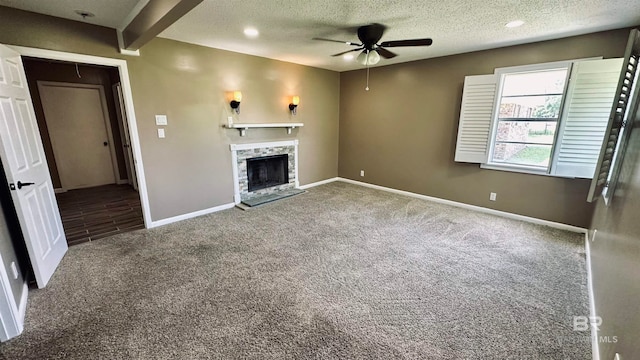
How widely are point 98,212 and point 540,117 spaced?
6.71 metres

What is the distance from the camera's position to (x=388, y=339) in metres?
1.75

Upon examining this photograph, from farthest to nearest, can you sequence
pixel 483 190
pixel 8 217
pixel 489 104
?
pixel 483 190 → pixel 489 104 → pixel 8 217

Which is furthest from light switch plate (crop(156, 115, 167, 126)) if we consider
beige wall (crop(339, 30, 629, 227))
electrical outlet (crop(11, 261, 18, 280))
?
beige wall (crop(339, 30, 629, 227))

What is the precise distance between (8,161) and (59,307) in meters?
1.22

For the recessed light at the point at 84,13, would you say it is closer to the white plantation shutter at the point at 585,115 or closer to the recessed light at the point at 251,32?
the recessed light at the point at 251,32

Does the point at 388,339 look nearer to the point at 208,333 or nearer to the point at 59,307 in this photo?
the point at 208,333

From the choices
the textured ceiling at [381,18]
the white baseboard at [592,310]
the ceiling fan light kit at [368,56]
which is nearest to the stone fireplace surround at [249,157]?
the textured ceiling at [381,18]

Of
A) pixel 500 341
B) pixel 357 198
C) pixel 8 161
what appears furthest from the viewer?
pixel 357 198

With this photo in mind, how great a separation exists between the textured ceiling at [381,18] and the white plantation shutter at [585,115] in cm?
45

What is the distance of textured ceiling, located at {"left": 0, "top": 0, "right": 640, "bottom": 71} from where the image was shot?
2316mm

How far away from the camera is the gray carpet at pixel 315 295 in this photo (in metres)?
1.70

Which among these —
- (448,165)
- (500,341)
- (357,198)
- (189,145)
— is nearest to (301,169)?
(357,198)

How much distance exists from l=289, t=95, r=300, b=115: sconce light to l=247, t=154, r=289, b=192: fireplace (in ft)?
2.89

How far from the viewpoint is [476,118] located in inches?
154
